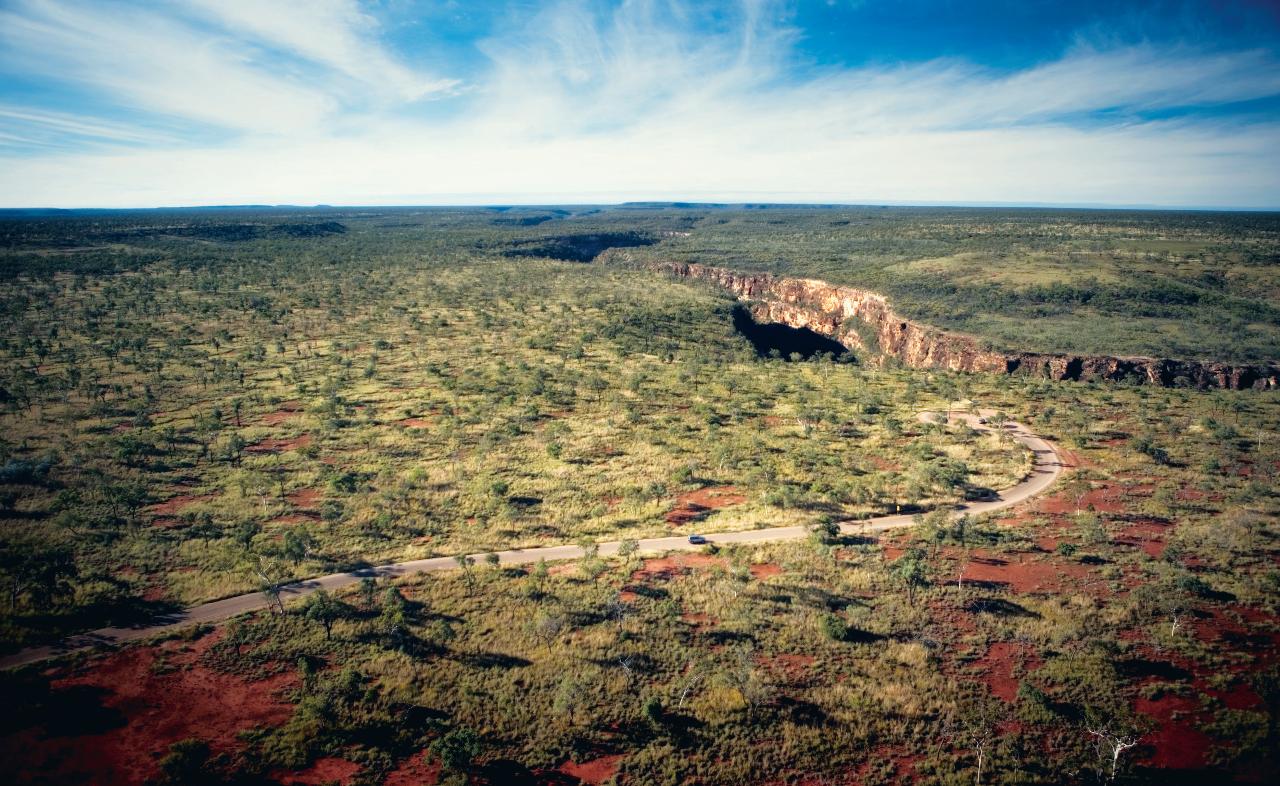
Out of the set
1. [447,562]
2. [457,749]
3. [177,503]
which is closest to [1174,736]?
[457,749]

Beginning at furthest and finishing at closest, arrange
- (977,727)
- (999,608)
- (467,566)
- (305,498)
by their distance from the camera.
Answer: (305,498) → (467,566) → (999,608) → (977,727)

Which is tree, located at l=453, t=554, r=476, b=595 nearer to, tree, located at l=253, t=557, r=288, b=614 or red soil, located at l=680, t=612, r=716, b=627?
tree, located at l=253, t=557, r=288, b=614

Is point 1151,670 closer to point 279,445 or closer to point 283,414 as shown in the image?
point 279,445

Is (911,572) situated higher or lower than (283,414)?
lower

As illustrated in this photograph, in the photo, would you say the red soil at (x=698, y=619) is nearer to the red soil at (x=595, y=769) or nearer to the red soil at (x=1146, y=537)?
the red soil at (x=595, y=769)

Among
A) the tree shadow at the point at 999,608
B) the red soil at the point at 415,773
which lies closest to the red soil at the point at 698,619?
the red soil at the point at 415,773
